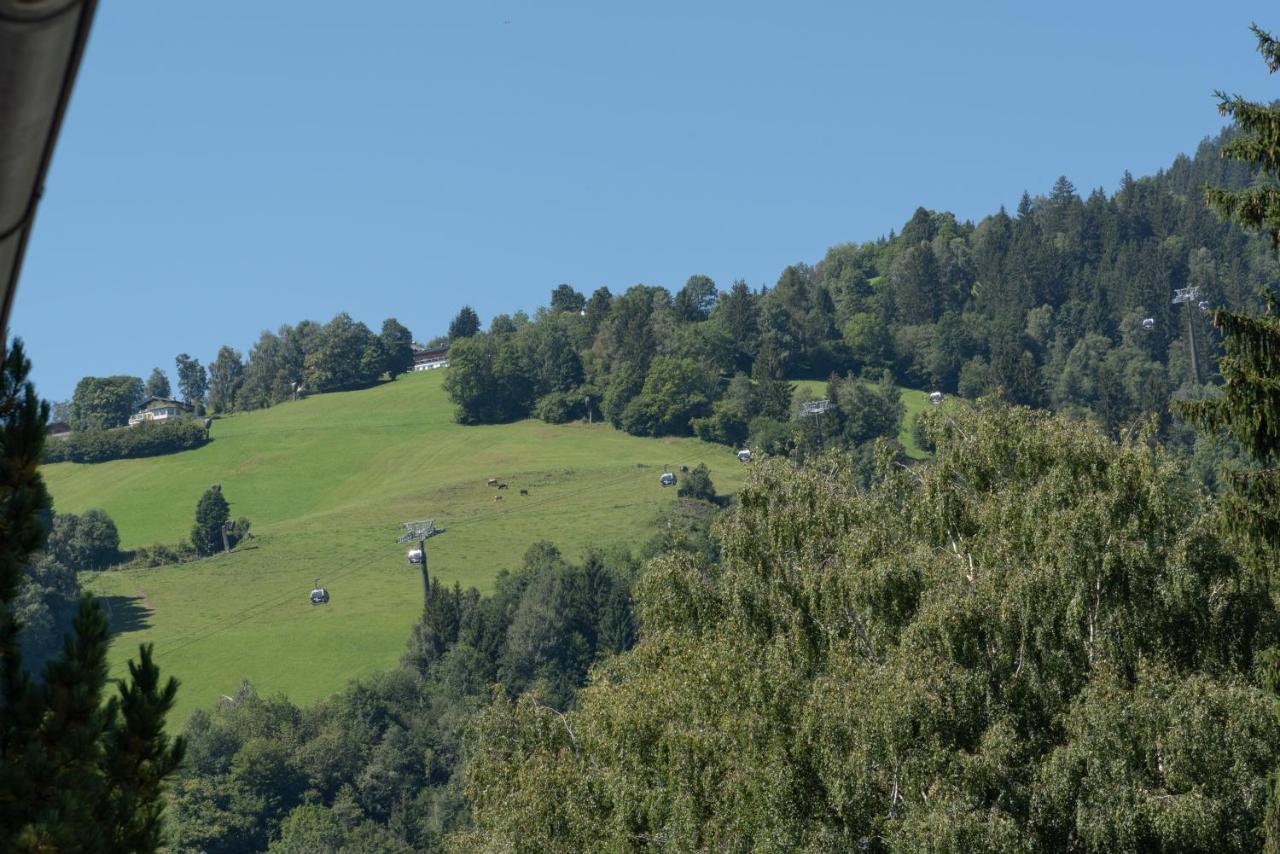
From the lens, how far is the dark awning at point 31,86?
293 centimetres

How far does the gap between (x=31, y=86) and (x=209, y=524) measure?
198183mm

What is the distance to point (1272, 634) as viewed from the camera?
1123 inches

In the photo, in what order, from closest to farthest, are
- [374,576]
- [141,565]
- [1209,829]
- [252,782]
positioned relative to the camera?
[1209,829] → [252,782] → [374,576] → [141,565]

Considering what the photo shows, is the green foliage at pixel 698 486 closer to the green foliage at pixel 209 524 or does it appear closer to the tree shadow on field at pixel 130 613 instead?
the green foliage at pixel 209 524

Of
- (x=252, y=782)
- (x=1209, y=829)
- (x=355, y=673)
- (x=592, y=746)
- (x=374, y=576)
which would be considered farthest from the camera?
(x=374, y=576)

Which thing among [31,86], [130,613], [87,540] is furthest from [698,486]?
[31,86]

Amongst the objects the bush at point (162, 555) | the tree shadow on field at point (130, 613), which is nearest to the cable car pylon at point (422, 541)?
the tree shadow on field at point (130, 613)

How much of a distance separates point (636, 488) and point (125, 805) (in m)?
181

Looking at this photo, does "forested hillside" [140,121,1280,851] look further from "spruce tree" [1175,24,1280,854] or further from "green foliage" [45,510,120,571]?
"green foliage" [45,510,120,571]

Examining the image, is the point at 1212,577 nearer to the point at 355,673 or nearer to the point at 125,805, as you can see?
the point at 125,805

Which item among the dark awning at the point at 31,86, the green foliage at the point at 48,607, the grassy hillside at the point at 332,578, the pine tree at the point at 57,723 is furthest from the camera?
the grassy hillside at the point at 332,578

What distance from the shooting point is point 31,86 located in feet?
9.91

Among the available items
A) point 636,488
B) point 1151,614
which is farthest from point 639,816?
point 636,488

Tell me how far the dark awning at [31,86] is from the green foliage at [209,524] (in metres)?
197
